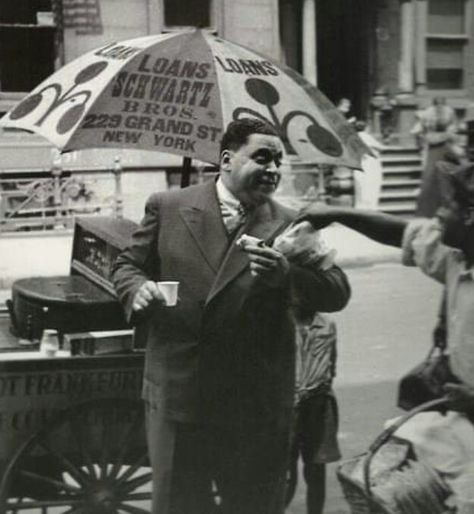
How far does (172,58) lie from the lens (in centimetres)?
482

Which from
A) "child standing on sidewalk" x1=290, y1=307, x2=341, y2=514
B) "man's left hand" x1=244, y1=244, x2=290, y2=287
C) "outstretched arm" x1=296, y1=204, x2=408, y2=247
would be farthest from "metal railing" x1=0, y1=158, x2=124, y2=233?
"outstretched arm" x1=296, y1=204, x2=408, y2=247

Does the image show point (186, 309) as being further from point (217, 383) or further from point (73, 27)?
point (73, 27)

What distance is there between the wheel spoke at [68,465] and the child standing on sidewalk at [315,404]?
1.08 m

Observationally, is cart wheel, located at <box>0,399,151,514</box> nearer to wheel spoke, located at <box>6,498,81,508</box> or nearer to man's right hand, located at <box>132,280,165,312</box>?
wheel spoke, located at <box>6,498,81,508</box>

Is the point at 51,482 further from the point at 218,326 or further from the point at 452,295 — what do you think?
the point at 452,295

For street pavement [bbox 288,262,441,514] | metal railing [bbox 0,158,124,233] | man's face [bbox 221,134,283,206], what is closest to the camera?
man's face [bbox 221,134,283,206]

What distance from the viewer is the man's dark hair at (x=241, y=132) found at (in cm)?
388

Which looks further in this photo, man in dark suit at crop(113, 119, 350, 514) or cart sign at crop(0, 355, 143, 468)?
cart sign at crop(0, 355, 143, 468)

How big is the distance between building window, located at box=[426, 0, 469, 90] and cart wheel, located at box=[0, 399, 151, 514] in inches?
742

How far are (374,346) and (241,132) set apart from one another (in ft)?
21.1

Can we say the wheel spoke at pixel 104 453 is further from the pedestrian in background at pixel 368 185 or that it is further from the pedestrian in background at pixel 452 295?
the pedestrian in background at pixel 368 185

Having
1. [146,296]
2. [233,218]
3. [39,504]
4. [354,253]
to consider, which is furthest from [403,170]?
[146,296]

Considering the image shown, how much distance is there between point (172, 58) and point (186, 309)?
1.41 metres

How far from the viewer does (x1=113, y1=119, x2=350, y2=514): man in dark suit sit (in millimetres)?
3896
